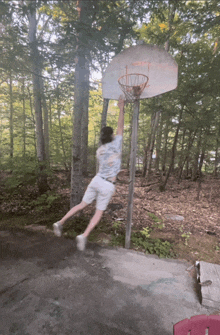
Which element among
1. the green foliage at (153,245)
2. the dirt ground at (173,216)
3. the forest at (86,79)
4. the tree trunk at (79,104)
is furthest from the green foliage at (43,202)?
the green foliage at (153,245)

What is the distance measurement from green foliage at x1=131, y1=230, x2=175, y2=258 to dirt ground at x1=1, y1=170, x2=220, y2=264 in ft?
0.55

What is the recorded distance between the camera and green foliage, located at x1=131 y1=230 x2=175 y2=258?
4511 millimetres

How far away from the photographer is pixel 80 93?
15.1 feet

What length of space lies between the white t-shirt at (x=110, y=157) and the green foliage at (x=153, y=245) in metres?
3.14

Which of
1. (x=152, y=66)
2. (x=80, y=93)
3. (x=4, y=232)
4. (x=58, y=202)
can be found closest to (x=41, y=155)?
(x=58, y=202)

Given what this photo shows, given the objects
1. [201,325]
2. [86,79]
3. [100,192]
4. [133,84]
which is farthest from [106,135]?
[86,79]

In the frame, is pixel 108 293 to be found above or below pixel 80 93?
below

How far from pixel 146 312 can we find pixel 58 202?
498 cm

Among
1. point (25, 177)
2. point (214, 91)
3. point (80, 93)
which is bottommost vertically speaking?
point (25, 177)

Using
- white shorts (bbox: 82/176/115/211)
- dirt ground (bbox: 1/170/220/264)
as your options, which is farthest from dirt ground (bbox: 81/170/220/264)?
white shorts (bbox: 82/176/115/211)

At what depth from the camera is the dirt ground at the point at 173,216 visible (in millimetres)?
4917

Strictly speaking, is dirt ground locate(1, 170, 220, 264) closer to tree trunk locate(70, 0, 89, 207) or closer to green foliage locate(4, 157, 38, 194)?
green foliage locate(4, 157, 38, 194)

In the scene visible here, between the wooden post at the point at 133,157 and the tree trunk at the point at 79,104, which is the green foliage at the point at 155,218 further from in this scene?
the tree trunk at the point at 79,104

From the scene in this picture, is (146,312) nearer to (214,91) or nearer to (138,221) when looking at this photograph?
(138,221)
